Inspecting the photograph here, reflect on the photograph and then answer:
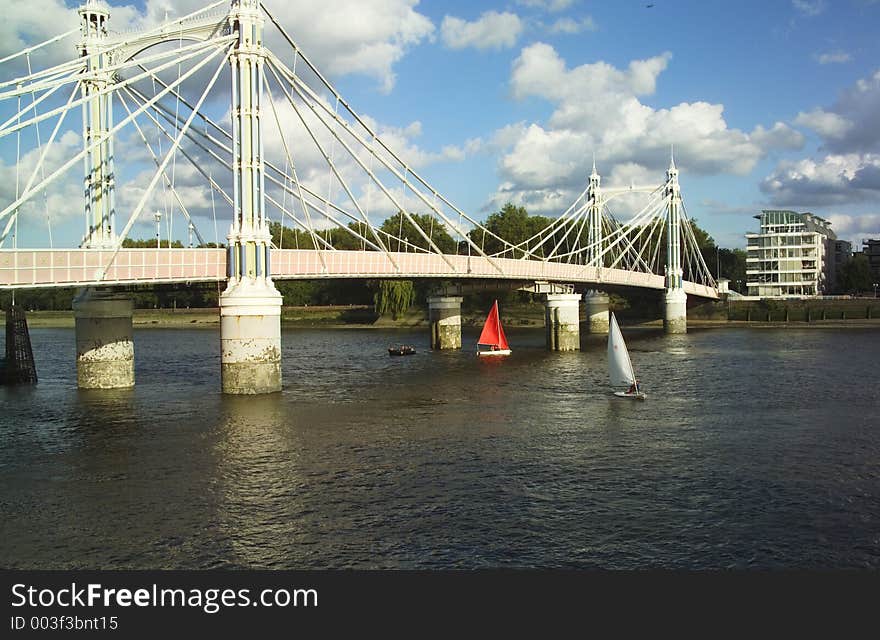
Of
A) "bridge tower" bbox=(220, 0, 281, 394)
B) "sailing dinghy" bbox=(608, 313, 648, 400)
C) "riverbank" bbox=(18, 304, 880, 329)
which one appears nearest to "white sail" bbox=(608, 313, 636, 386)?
"sailing dinghy" bbox=(608, 313, 648, 400)

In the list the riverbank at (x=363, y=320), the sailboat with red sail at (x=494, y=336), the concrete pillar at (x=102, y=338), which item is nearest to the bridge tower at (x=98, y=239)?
the concrete pillar at (x=102, y=338)

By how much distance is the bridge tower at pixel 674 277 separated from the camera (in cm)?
10756

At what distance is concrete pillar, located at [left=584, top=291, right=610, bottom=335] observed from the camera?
109250 mm

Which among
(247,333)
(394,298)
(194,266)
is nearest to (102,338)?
(194,266)

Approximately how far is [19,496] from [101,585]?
8.78m

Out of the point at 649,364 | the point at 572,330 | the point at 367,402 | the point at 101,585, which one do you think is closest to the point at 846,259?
the point at 572,330

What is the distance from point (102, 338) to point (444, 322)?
1616 inches

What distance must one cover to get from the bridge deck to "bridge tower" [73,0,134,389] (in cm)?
604

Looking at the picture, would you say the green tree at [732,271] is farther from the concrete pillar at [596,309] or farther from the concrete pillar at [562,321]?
the concrete pillar at [562,321]

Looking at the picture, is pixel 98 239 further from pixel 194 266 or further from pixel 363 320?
pixel 363 320

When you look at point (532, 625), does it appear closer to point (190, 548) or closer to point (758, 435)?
point (190, 548)

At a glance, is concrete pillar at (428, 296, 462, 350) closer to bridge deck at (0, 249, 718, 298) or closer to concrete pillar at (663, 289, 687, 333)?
bridge deck at (0, 249, 718, 298)

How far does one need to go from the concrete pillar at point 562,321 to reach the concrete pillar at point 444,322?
8.96 metres

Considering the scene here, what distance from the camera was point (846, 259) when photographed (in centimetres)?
18162
